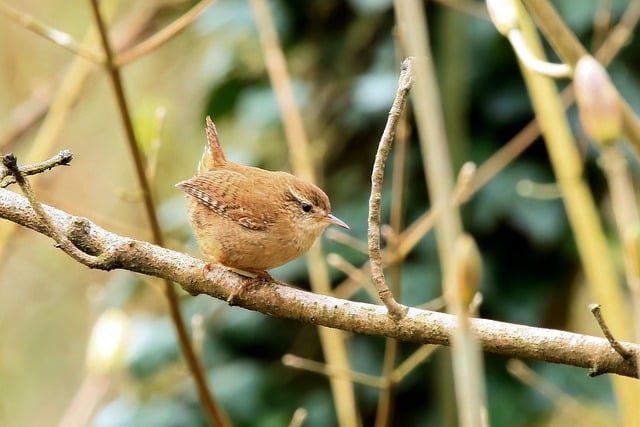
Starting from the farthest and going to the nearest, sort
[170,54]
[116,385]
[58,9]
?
[58,9] → [170,54] → [116,385]

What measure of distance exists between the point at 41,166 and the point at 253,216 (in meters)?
0.96

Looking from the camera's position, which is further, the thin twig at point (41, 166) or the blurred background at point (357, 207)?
the blurred background at point (357, 207)

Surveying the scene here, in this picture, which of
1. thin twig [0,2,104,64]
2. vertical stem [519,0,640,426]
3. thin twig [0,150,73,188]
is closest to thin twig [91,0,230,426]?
thin twig [0,2,104,64]

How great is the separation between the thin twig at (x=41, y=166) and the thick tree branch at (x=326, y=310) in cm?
3

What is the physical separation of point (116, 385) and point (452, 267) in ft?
11.1

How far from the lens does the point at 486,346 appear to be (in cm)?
161

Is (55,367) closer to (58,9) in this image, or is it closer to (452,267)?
(58,9)

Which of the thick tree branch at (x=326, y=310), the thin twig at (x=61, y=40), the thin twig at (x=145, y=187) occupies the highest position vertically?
the thin twig at (x=61, y=40)

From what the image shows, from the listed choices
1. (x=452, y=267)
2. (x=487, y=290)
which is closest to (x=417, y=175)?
(x=487, y=290)

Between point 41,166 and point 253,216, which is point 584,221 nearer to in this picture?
point 253,216

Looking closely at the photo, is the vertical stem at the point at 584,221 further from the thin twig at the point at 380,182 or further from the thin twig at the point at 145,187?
the thin twig at the point at 145,187

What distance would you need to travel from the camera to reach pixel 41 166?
5.31 ft

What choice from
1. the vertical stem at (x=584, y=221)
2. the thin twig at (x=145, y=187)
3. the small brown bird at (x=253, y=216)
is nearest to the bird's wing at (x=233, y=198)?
the small brown bird at (x=253, y=216)

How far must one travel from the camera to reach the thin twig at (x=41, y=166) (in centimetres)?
156
